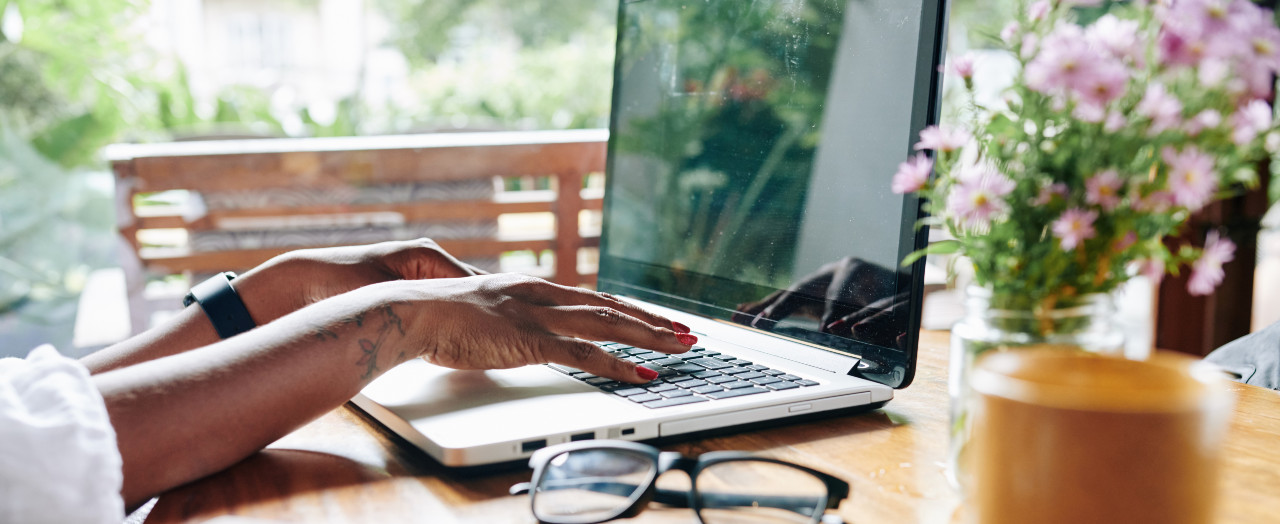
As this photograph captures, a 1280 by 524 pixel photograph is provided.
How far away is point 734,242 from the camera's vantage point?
0.91 m

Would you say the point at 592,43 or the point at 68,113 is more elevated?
the point at 592,43

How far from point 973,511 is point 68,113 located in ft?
10.7

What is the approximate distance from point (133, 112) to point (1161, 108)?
11.9 ft

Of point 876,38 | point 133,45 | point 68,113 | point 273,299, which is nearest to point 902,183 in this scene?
point 876,38

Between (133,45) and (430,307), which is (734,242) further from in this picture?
(133,45)

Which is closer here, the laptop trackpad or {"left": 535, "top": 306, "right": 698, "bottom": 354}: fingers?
the laptop trackpad

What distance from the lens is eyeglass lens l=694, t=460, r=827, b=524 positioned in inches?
19.9

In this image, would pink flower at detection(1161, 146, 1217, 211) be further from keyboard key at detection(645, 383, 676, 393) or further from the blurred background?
keyboard key at detection(645, 383, 676, 393)

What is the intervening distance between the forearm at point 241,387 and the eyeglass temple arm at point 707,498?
191 mm

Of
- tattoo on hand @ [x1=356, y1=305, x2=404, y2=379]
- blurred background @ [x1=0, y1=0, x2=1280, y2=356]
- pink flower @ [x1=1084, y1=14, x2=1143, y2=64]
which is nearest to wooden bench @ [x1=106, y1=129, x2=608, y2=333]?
blurred background @ [x1=0, y1=0, x2=1280, y2=356]

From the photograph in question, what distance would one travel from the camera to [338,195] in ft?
7.72

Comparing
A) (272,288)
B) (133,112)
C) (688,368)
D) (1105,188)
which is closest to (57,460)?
(272,288)

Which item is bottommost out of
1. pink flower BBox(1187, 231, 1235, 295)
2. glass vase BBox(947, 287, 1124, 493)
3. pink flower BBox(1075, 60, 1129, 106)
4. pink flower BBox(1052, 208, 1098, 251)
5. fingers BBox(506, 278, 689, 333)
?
fingers BBox(506, 278, 689, 333)

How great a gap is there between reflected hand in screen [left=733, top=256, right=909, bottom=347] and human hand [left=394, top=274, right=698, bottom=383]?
0.13 meters
